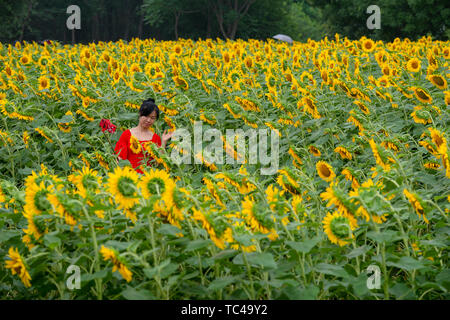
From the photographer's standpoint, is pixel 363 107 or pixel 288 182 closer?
pixel 288 182

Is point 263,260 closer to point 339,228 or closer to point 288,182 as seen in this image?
point 339,228

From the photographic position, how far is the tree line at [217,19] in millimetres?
21484

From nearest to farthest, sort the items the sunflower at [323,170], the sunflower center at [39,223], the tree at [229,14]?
the sunflower center at [39,223]
the sunflower at [323,170]
the tree at [229,14]

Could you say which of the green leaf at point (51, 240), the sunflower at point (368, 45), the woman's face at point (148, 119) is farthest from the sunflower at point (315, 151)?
the sunflower at point (368, 45)

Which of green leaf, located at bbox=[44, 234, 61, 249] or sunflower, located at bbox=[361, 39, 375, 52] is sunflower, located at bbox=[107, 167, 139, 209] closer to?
green leaf, located at bbox=[44, 234, 61, 249]

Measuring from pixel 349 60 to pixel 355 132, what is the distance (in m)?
2.69

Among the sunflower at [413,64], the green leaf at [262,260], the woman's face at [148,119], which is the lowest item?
the green leaf at [262,260]

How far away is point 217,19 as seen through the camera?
92.6 ft

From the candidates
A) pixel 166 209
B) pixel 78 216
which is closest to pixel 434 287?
pixel 166 209

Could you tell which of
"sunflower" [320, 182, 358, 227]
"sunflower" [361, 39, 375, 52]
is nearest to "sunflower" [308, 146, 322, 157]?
"sunflower" [320, 182, 358, 227]

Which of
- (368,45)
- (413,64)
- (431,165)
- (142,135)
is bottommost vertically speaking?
(431,165)

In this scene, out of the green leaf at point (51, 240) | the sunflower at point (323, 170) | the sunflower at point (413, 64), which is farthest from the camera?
the sunflower at point (413, 64)

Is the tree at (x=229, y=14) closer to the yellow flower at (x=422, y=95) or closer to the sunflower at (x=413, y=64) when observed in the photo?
the sunflower at (x=413, y=64)

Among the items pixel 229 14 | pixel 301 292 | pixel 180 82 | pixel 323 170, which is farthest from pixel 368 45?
pixel 229 14
